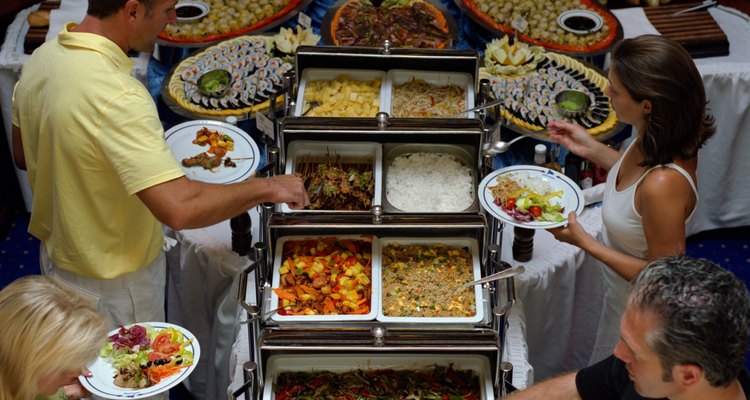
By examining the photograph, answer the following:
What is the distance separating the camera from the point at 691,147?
247cm

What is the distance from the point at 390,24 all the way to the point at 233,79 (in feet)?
2.85

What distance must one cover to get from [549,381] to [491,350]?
0.60ft

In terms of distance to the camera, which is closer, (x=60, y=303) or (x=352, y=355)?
(x=60, y=303)

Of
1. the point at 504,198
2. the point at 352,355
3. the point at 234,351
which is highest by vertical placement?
the point at 504,198

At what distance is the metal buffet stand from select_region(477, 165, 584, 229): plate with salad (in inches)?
3.1

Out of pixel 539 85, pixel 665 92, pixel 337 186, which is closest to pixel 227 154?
pixel 337 186

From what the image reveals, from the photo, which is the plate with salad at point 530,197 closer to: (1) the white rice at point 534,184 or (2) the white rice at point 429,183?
(1) the white rice at point 534,184

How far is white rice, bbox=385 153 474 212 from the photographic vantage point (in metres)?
2.93

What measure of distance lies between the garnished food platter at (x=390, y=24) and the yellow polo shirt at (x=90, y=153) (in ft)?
6.03

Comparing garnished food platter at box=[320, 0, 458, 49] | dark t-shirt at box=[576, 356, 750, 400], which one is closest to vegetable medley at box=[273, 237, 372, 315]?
dark t-shirt at box=[576, 356, 750, 400]

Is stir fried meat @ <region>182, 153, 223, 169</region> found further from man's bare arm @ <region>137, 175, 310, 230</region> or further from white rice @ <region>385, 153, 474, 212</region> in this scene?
white rice @ <region>385, 153, 474, 212</region>

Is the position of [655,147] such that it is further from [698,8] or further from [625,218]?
[698,8]

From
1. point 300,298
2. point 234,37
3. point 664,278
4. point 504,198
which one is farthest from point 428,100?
point 664,278

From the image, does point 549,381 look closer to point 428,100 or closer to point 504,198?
point 504,198
